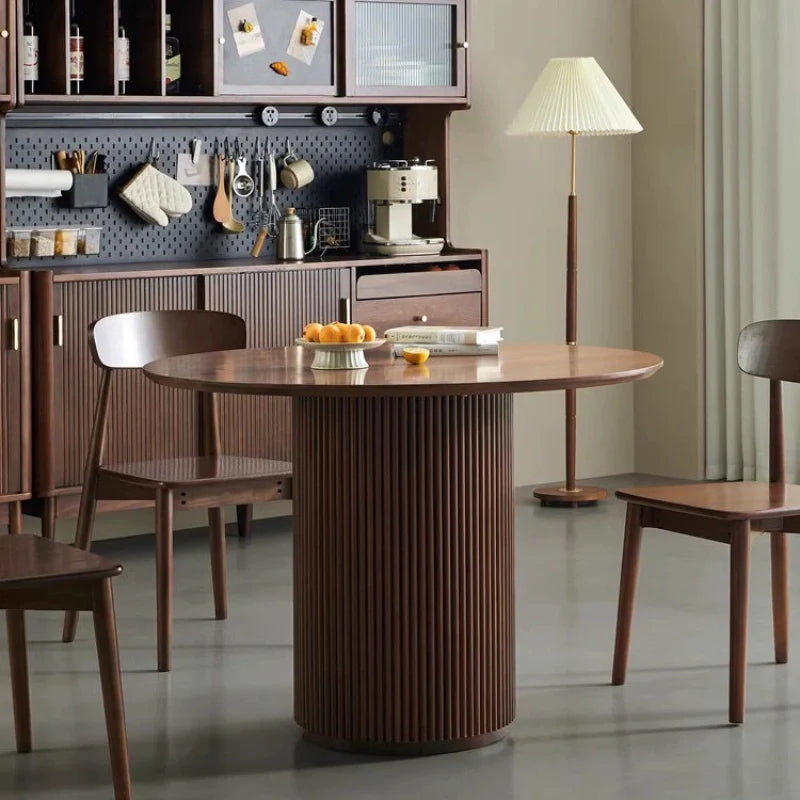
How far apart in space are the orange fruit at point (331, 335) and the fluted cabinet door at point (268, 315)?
1.73m

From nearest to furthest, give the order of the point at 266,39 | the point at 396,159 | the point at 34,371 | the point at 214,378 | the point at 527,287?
1. the point at 214,378
2. the point at 34,371
3. the point at 266,39
4. the point at 396,159
5. the point at 527,287

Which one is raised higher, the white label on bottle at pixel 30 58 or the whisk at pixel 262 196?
the white label on bottle at pixel 30 58

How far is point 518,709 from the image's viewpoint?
344 cm

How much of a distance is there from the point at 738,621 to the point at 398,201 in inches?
96.6

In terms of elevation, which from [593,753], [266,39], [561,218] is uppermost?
[266,39]

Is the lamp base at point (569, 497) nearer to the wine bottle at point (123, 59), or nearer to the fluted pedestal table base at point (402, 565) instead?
the wine bottle at point (123, 59)

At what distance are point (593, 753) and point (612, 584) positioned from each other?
4.79 feet

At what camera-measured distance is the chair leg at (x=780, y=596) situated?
12.2ft

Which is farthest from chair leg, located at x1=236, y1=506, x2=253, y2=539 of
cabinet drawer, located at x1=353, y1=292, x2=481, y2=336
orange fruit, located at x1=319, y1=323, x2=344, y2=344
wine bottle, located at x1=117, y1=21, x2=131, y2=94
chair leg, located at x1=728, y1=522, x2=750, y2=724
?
chair leg, located at x1=728, y1=522, x2=750, y2=724

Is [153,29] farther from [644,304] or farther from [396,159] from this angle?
[644,304]

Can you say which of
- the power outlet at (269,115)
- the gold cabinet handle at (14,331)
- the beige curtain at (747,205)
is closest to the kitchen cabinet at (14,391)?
the gold cabinet handle at (14,331)

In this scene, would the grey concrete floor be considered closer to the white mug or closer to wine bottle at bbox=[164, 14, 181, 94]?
the white mug

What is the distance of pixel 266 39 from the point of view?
5027 mm

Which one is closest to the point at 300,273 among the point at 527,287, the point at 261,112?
the point at 261,112
